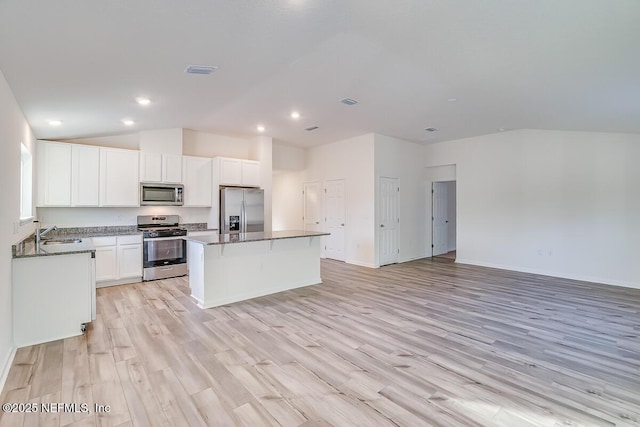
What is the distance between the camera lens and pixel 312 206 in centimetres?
831

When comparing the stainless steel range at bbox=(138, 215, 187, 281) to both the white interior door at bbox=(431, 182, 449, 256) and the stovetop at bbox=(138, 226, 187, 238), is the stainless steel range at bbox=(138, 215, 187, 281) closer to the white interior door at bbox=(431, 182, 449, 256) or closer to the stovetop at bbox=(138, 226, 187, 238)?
the stovetop at bbox=(138, 226, 187, 238)

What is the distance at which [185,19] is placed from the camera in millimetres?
2211

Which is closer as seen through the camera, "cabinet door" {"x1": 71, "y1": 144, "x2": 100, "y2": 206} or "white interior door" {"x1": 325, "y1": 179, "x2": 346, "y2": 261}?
"cabinet door" {"x1": 71, "y1": 144, "x2": 100, "y2": 206}

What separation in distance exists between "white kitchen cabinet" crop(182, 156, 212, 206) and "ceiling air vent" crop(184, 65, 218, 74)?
10.5ft

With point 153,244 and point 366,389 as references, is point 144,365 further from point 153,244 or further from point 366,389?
point 153,244

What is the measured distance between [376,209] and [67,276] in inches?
212

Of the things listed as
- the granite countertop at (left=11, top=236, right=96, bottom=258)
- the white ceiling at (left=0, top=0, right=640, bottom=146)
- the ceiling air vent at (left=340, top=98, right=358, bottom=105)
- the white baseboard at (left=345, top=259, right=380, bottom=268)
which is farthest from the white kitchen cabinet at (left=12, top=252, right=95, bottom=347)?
the white baseboard at (left=345, top=259, right=380, bottom=268)

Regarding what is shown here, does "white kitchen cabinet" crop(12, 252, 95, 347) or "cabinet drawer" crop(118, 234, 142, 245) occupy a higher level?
"cabinet drawer" crop(118, 234, 142, 245)

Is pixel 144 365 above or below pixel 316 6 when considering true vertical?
below

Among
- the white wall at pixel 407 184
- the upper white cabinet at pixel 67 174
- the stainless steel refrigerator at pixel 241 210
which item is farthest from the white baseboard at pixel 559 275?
the upper white cabinet at pixel 67 174

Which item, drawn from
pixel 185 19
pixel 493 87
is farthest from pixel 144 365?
pixel 493 87

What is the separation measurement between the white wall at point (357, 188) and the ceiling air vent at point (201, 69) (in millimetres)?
4233

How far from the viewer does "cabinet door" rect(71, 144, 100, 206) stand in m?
4.88

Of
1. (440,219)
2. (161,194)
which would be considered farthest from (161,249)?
(440,219)
